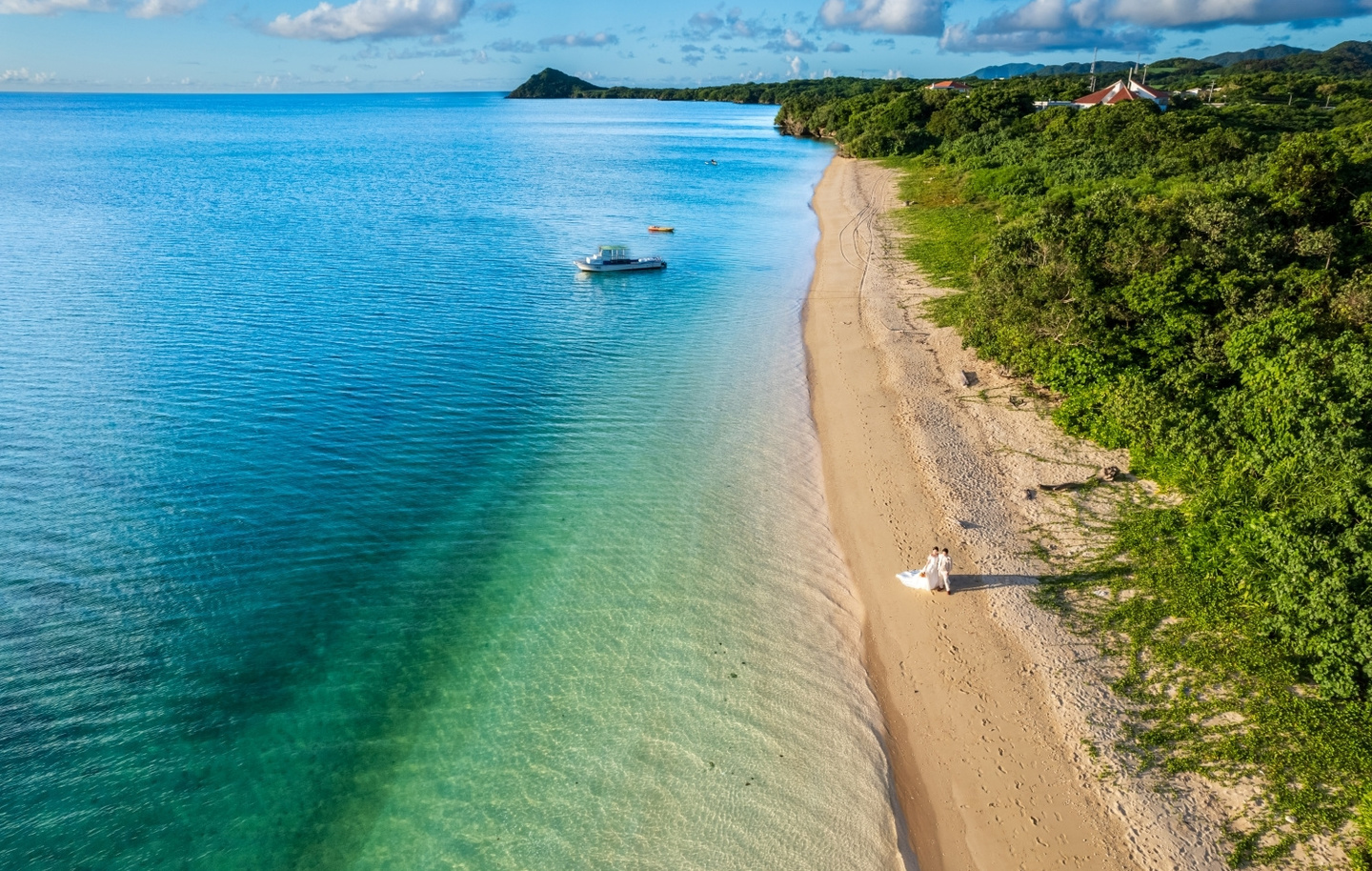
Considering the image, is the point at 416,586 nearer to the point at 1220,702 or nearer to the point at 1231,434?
the point at 1220,702

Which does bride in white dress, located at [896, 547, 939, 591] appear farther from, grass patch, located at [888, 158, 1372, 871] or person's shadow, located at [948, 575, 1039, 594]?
grass patch, located at [888, 158, 1372, 871]

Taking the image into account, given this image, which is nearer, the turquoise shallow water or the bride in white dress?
the turquoise shallow water

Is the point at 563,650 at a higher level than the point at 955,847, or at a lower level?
higher

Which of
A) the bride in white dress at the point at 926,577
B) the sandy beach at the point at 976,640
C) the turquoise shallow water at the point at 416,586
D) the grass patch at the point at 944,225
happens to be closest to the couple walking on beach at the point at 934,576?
the bride in white dress at the point at 926,577

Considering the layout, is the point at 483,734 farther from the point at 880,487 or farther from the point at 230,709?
the point at 880,487

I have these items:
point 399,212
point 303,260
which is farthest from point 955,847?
point 399,212

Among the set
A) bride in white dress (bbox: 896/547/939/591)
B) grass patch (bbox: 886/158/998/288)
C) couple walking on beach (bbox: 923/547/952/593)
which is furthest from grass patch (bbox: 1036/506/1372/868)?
grass patch (bbox: 886/158/998/288)

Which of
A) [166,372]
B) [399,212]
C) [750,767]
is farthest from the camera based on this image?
[399,212]
